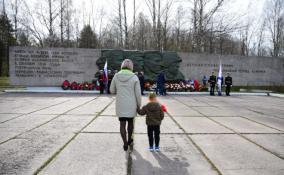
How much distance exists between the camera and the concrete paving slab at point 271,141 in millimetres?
4966

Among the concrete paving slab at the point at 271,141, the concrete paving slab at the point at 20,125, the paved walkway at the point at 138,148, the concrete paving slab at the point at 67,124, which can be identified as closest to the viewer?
the paved walkway at the point at 138,148

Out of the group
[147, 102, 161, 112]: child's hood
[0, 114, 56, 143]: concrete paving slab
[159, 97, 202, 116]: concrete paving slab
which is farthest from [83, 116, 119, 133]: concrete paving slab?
[159, 97, 202, 116]: concrete paving slab

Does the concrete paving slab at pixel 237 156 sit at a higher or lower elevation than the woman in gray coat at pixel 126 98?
lower

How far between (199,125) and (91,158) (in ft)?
13.1

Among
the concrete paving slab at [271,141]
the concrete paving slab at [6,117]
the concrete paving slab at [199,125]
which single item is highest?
the concrete paving slab at [6,117]

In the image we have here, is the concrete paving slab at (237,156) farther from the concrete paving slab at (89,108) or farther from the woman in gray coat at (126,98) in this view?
the concrete paving slab at (89,108)

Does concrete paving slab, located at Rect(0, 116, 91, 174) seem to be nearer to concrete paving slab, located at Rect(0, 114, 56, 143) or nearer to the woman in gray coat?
concrete paving slab, located at Rect(0, 114, 56, 143)

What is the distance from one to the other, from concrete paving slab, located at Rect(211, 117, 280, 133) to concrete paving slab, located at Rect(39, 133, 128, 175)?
3.51m

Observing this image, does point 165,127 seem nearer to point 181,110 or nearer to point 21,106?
point 181,110

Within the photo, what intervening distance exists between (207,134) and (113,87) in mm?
2791

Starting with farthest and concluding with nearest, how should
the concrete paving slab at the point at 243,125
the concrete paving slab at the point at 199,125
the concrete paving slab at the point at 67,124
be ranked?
the concrete paving slab at the point at 243,125, the concrete paving slab at the point at 199,125, the concrete paving slab at the point at 67,124

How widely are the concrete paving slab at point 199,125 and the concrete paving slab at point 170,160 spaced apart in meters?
1.31

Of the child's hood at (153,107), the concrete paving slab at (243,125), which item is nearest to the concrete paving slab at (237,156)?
the concrete paving slab at (243,125)

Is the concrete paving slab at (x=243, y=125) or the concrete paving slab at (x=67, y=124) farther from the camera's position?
the concrete paving slab at (x=243, y=125)
